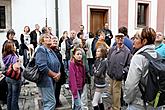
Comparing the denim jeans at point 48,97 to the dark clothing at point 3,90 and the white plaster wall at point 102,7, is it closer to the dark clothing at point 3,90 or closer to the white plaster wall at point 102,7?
the dark clothing at point 3,90

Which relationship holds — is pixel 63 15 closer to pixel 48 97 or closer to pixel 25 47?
pixel 25 47

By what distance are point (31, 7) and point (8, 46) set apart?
23.2ft

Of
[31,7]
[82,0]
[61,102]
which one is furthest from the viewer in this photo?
[82,0]

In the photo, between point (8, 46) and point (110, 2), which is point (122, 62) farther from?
point (110, 2)

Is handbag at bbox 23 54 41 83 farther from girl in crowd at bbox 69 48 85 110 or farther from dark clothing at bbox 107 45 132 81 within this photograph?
dark clothing at bbox 107 45 132 81

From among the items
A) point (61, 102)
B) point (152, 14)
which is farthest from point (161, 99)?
point (152, 14)

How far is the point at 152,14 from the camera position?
1565 centimetres

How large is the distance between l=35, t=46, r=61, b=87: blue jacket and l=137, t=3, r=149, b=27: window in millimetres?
11419

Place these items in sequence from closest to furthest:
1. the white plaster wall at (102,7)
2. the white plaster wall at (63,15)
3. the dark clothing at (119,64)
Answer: the dark clothing at (119,64), the white plaster wall at (63,15), the white plaster wall at (102,7)

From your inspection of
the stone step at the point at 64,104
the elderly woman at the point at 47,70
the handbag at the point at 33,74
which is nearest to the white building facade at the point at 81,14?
the stone step at the point at 64,104

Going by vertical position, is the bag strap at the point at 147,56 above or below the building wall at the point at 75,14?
below

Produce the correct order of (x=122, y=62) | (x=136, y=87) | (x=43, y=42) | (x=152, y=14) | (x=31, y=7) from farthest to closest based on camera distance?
(x=152, y=14) → (x=31, y=7) → (x=122, y=62) → (x=43, y=42) → (x=136, y=87)

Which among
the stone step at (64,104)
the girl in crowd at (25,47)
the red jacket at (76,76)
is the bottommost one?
the stone step at (64,104)

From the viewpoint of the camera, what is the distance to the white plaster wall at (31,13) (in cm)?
1205
